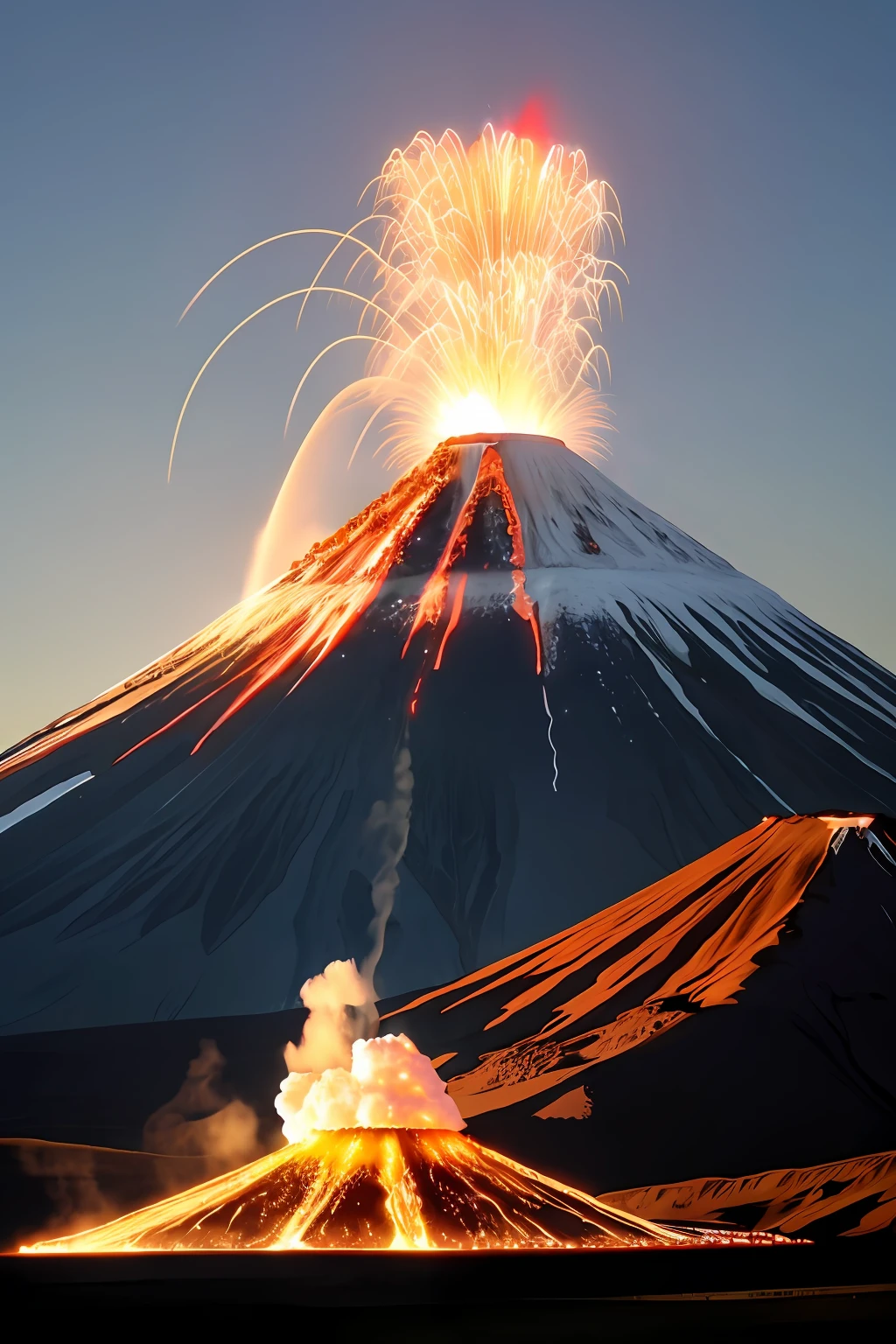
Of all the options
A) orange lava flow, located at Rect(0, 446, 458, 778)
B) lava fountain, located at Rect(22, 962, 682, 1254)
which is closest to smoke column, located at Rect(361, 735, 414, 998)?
orange lava flow, located at Rect(0, 446, 458, 778)

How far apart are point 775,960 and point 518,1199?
1031cm

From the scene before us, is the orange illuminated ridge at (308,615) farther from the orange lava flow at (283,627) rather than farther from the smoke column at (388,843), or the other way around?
the smoke column at (388,843)

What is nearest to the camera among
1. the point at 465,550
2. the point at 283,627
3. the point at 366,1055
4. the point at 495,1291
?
the point at 495,1291

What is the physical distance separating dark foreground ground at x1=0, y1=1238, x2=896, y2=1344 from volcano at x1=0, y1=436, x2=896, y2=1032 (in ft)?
91.0

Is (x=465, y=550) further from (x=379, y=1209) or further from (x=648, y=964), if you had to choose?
(x=379, y=1209)

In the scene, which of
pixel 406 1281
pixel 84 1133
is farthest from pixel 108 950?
pixel 406 1281

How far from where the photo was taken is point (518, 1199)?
72.3 ft

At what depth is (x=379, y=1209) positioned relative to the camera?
68.5ft

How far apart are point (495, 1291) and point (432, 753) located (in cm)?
3924

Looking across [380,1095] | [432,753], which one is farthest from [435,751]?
[380,1095]

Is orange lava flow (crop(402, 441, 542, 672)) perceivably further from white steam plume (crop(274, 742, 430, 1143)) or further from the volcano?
white steam plume (crop(274, 742, 430, 1143))

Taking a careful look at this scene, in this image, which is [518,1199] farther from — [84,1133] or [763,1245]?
[84,1133]

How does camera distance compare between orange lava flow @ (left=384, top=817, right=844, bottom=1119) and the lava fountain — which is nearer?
the lava fountain

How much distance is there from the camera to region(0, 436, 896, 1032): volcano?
50.3 metres
